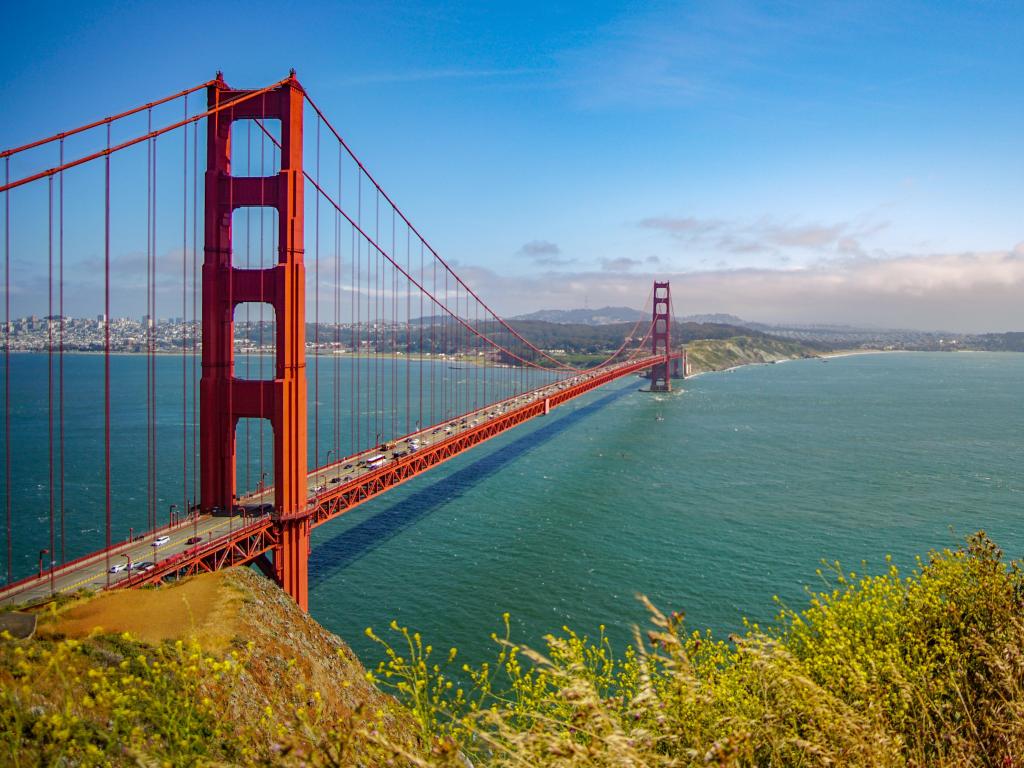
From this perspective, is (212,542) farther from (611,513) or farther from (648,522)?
(611,513)

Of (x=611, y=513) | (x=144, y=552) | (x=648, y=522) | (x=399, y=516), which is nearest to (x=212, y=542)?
(x=144, y=552)

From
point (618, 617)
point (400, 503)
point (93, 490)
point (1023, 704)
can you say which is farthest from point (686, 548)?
point (93, 490)

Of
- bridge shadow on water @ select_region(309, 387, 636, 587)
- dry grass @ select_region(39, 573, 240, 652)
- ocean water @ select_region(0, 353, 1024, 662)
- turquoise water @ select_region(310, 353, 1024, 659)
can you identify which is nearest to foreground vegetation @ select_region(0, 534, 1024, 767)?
dry grass @ select_region(39, 573, 240, 652)

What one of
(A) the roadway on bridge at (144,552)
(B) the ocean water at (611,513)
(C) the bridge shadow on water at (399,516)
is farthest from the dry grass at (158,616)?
(C) the bridge shadow on water at (399,516)

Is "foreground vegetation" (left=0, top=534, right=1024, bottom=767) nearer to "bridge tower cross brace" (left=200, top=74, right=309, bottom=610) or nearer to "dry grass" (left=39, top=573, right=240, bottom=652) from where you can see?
"dry grass" (left=39, top=573, right=240, bottom=652)

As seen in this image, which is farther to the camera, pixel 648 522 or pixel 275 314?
pixel 648 522

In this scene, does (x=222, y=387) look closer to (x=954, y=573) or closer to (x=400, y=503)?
(x=400, y=503)

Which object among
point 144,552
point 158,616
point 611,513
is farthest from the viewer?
point 611,513
